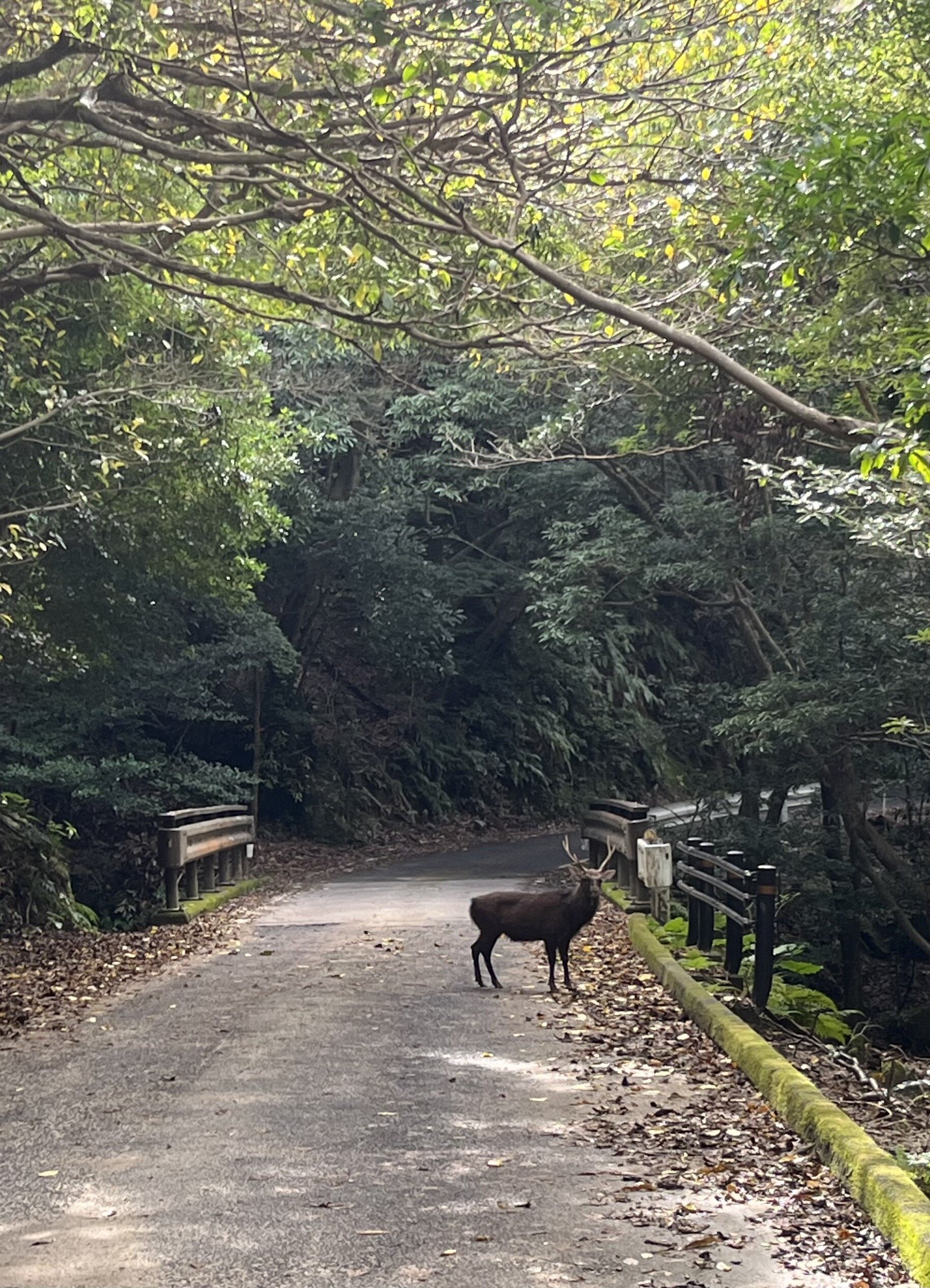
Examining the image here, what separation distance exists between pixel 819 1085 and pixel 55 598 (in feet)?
38.8

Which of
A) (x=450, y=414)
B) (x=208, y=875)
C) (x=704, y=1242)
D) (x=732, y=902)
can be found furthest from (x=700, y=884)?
(x=450, y=414)

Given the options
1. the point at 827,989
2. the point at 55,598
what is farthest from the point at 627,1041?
the point at 827,989

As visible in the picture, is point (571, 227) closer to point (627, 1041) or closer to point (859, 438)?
point (859, 438)

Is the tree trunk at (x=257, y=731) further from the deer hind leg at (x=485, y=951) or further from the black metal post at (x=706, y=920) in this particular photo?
the deer hind leg at (x=485, y=951)

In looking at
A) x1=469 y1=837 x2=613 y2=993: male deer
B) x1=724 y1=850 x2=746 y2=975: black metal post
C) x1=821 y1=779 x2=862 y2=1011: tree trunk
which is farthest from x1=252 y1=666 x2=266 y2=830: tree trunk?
x1=724 y1=850 x2=746 y2=975: black metal post

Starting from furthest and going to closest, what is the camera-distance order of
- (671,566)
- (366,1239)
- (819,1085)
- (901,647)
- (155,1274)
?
(671,566), (901,647), (819,1085), (366,1239), (155,1274)

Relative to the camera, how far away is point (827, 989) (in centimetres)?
2184

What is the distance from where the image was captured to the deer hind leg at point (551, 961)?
10847 mm

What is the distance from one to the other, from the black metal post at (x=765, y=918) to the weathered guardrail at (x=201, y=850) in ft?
23.5

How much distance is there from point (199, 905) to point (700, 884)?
19.2ft

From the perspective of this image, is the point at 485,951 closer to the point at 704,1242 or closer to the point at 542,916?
the point at 542,916

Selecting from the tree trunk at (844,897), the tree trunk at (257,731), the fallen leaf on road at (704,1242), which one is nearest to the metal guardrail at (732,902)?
the fallen leaf on road at (704,1242)

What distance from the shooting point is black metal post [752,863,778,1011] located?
9367 mm

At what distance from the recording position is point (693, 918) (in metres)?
12.3
